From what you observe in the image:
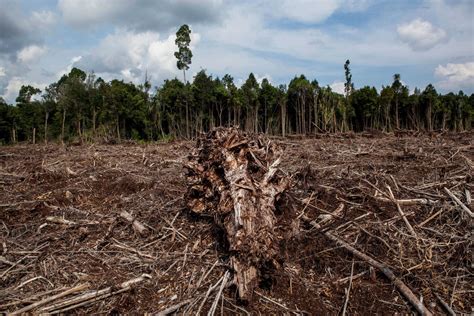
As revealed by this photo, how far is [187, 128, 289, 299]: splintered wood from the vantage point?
3.04m

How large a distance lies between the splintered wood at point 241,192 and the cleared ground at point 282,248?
0.65 feet

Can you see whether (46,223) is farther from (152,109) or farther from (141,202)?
(152,109)

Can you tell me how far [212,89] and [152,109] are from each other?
6733 mm

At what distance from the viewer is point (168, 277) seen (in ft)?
11.2

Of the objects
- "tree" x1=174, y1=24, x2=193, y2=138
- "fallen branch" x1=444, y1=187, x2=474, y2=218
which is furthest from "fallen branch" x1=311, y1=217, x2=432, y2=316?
"tree" x1=174, y1=24, x2=193, y2=138

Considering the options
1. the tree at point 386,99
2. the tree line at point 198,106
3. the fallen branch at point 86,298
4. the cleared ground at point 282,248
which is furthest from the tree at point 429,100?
the fallen branch at point 86,298

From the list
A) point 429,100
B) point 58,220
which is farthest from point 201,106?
point 58,220

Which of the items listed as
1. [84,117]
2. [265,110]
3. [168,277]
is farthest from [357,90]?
[168,277]

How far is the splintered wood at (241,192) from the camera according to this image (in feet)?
9.99

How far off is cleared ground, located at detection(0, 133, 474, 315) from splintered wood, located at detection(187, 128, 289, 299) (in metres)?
0.20

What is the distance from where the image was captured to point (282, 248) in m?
3.64

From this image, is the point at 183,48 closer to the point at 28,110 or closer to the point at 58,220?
the point at 28,110

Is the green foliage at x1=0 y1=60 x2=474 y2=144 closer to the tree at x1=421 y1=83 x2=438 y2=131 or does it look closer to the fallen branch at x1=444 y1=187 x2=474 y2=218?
the tree at x1=421 y1=83 x2=438 y2=131

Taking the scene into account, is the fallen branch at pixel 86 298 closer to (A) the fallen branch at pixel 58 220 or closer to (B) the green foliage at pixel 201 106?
(A) the fallen branch at pixel 58 220
